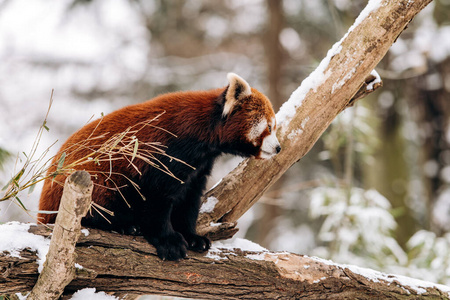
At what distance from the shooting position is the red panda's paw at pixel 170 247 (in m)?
2.29

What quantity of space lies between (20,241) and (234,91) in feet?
4.27

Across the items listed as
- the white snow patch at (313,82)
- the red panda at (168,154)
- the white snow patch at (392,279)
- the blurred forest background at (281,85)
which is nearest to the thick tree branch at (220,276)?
the white snow patch at (392,279)

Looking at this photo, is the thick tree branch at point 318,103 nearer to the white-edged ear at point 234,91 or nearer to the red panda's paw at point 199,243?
the red panda's paw at point 199,243

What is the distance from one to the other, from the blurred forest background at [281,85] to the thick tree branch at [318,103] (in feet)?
7.26

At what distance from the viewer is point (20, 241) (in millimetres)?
1980

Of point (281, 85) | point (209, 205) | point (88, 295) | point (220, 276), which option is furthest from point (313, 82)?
point (281, 85)

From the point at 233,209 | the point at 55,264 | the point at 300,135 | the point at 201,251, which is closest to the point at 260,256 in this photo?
the point at 201,251

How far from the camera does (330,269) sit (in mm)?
2449

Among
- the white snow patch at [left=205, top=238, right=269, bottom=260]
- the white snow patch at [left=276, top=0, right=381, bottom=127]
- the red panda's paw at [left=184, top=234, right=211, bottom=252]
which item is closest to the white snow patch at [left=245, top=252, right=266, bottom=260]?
the white snow patch at [left=205, top=238, right=269, bottom=260]

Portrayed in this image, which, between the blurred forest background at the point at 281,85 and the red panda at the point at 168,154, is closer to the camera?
the red panda at the point at 168,154

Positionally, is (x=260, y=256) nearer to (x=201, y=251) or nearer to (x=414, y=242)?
(x=201, y=251)

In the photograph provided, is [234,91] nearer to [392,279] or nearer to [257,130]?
[257,130]

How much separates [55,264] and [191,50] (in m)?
8.38

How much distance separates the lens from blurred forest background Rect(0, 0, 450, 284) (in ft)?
19.6
